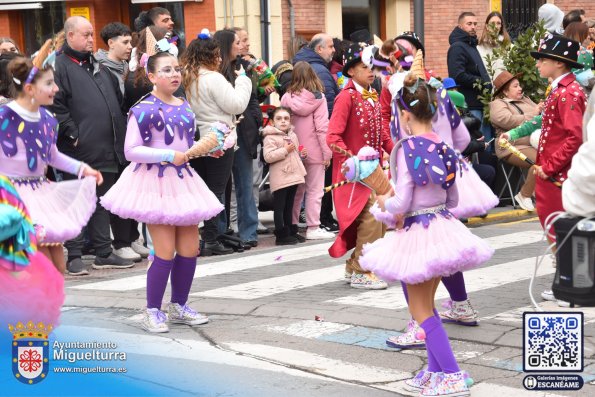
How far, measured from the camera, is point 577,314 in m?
6.73

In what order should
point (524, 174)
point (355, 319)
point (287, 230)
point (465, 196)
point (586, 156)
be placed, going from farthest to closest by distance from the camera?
point (524, 174)
point (287, 230)
point (355, 319)
point (465, 196)
point (586, 156)

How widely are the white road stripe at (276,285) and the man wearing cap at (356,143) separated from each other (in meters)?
0.45

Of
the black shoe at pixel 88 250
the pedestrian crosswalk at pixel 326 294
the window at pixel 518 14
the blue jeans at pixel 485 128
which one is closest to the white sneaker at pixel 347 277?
the pedestrian crosswalk at pixel 326 294

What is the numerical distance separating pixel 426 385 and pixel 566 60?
10.3 ft

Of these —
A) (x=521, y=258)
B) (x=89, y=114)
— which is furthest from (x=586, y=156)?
(x=89, y=114)

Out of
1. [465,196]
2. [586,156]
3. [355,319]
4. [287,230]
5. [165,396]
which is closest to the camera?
[586,156]

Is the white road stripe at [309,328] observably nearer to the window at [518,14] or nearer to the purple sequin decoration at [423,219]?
the purple sequin decoration at [423,219]

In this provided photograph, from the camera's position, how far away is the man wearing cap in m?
9.68

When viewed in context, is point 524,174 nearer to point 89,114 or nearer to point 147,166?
point 89,114

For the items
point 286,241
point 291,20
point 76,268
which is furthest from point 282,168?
point 291,20

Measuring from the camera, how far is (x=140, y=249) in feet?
40.3

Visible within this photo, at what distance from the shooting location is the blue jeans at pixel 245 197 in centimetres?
1271

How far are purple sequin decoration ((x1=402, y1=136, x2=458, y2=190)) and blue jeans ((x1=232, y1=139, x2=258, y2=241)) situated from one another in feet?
20.1

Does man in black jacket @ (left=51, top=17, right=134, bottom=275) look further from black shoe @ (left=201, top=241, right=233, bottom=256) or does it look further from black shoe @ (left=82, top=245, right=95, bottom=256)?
black shoe @ (left=201, top=241, right=233, bottom=256)
